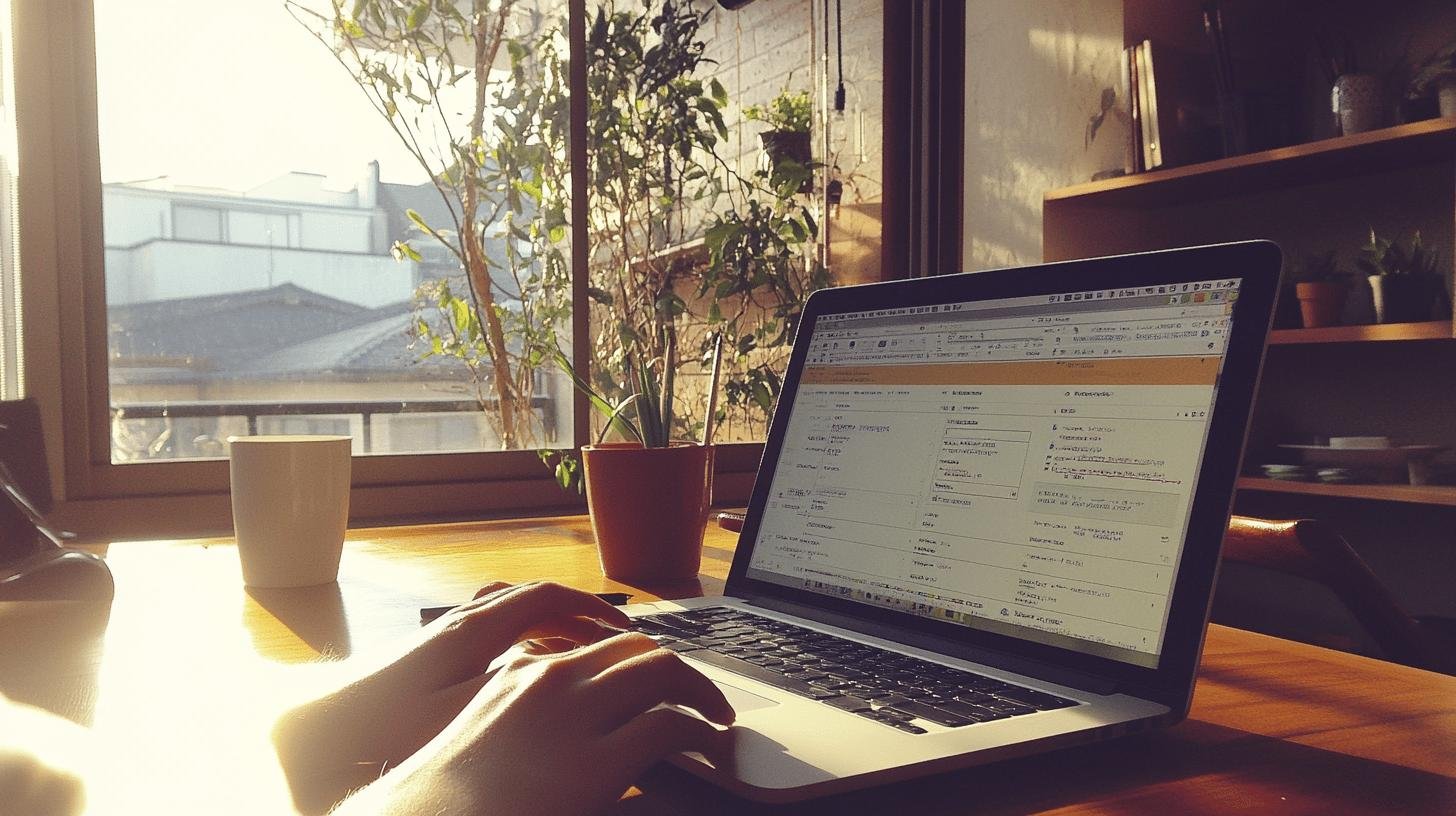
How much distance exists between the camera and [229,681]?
0.64 m

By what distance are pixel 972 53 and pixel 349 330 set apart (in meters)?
1.47

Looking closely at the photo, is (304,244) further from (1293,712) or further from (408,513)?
(1293,712)

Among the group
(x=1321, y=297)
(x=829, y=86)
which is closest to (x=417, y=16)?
(x=829, y=86)

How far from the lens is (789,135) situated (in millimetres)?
2729

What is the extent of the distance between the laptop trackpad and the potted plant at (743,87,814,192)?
229 cm

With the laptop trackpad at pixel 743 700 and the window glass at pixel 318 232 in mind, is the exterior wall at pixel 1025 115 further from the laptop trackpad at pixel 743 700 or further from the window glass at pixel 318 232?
the laptop trackpad at pixel 743 700

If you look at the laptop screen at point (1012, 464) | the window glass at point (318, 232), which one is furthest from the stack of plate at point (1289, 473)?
the laptop screen at point (1012, 464)

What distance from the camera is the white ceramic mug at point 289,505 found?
36.4 inches

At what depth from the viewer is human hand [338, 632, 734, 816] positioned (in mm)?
382

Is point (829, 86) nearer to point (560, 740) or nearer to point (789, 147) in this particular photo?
point (789, 147)

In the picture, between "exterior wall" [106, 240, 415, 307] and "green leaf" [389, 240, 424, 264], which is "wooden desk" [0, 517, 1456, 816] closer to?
"exterior wall" [106, 240, 415, 307]

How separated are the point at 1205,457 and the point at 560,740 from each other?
0.33m

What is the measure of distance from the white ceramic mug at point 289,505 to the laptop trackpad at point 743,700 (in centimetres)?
55

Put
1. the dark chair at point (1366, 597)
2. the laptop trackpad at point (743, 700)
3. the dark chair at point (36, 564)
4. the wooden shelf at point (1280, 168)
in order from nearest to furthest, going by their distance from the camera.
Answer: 1. the laptop trackpad at point (743, 700)
2. the dark chair at point (1366, 597)
3. the dark chair at point (36, 564)
4. the wooden shelf at point (1280, 168)
